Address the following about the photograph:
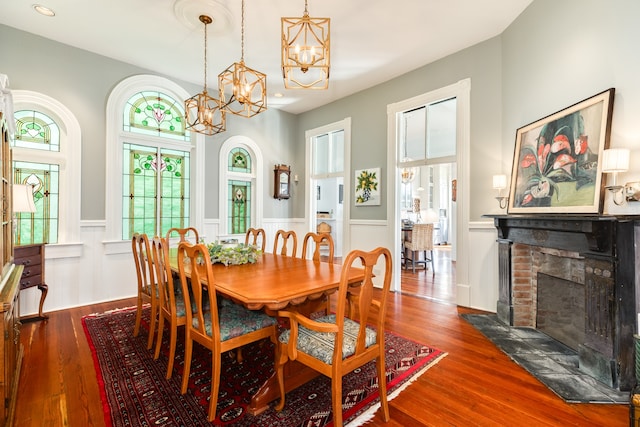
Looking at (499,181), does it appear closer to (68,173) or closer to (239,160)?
(239,160)

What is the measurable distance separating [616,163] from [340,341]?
214cm

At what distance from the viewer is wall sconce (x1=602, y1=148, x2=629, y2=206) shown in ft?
6.51

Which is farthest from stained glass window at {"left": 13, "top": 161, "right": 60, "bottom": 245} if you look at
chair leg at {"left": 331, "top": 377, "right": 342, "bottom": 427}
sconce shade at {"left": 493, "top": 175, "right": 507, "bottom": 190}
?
sconce shade at {"left": 493, "top": 175, "right": 507, "bottom": 190}

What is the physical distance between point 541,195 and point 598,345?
4.31 ft

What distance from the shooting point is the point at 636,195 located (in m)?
1.96

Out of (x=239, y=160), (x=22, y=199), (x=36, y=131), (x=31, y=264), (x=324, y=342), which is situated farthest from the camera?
(x=239, y=160)

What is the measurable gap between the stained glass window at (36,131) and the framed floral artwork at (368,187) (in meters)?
4.13

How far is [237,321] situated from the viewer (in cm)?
199

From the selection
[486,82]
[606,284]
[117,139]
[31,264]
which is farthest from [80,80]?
[606,284]

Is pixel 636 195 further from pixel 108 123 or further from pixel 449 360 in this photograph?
pixel 108 123

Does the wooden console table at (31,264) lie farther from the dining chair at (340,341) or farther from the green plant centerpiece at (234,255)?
the dining chair at (340,341)

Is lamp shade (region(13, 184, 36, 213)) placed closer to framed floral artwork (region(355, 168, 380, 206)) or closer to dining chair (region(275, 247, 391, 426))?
dining chair (region(275, 247, 391, 426))

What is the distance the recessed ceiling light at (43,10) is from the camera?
3.06m

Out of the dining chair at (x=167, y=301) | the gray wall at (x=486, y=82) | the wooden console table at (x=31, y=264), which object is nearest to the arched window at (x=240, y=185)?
the gray wall at (x=486, y=82)
